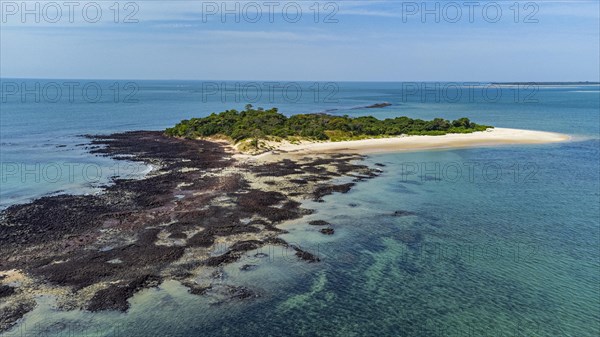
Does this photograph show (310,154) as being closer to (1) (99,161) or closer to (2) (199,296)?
(1) (99,161)

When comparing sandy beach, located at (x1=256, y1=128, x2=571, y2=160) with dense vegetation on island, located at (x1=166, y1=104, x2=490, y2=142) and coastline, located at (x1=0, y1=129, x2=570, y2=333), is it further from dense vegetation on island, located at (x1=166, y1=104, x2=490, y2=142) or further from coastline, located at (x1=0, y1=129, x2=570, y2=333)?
coastline, located at (x1=0, y1=129, x2=570, y2=333)

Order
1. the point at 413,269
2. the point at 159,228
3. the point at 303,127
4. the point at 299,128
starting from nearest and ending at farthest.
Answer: the point at 413,269, the point at 159,228, the point at 299,128, the point at 303,127

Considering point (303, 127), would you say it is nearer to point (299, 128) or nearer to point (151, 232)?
point (299, 128)

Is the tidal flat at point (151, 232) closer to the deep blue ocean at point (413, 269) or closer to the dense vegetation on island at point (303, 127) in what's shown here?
the deep blue ocean at point (413, 269)

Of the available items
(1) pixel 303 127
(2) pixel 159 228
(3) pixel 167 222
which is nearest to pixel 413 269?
(2) pixel 159 228

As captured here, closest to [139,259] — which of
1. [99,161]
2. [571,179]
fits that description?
[99,161]

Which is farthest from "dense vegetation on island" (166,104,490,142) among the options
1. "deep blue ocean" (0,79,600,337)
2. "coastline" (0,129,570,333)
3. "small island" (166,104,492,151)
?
"deep blue ocean" (0,79,600,337)
